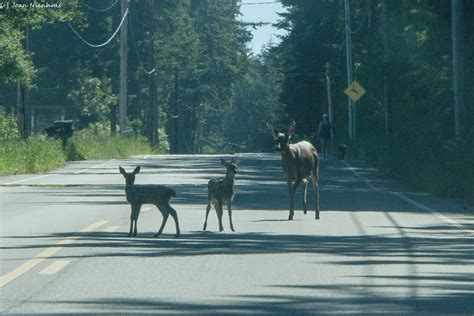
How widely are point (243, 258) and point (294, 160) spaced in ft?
23.4

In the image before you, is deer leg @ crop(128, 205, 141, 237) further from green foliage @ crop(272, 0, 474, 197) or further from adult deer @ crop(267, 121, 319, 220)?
green foliage @ crop(272, 0, 474, 197)

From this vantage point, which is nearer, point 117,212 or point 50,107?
point 117,212

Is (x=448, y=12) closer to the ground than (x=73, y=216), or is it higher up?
higher up

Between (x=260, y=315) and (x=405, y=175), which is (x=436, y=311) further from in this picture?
(x=405, y=175)

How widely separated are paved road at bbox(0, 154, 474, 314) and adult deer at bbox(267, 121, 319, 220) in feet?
1.76

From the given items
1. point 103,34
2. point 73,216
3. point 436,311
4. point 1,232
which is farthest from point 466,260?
point 103,34

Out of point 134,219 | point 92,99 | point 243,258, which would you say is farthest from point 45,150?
point 92,99

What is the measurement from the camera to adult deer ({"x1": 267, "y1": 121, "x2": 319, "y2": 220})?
2138 centimetres

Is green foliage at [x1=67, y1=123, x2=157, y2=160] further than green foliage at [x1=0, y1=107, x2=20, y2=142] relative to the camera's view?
Yes

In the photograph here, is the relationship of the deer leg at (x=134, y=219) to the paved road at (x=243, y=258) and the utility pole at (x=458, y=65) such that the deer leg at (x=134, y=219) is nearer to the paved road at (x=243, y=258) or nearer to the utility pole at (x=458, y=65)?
the paved road at (x=243, y=258)

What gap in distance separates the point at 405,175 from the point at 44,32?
Answer: 7702 centimetres

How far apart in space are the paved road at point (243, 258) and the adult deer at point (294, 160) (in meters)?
0.54

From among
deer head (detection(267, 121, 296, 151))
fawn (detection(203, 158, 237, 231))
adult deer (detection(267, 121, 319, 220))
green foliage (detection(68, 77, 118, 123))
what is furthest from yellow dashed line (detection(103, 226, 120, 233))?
green foliage (detection(68, 77, 118, 123))

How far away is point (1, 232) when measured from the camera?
60.5 ft
